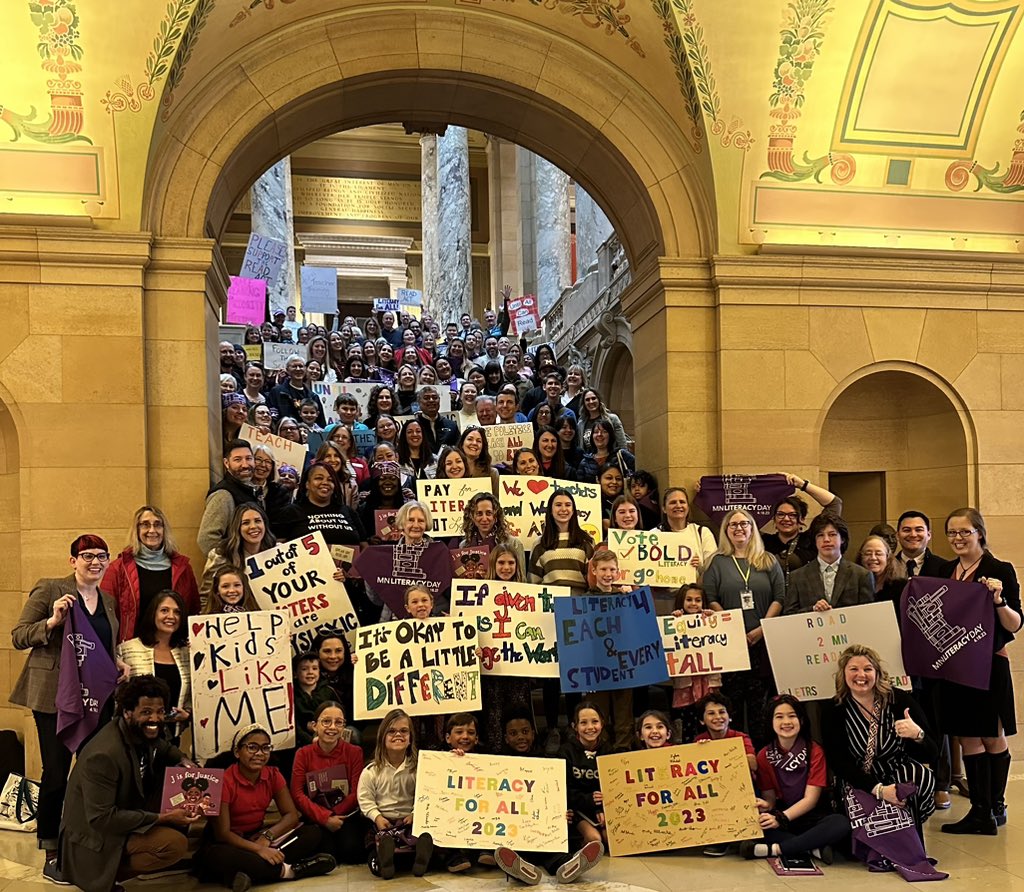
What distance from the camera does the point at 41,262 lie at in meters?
8.09

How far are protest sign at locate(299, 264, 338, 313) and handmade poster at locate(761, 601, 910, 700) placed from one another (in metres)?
14.1

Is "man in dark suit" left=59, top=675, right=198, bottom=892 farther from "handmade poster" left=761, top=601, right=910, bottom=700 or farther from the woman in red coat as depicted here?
"handmade poster" left=761, top=601, right=910, bottom=700

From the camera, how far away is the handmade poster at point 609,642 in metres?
6.55

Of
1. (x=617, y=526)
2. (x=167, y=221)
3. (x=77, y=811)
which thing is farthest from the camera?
(x=167, y=221)

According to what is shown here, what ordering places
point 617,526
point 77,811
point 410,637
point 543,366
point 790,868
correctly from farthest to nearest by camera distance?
1. point 543,366
2. point 617,526
3. point 410,637
4. point 790,868
5. point 77,811

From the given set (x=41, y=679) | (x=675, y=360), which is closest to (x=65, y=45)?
(x=41, y=679)

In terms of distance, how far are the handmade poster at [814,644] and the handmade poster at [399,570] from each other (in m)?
2.22

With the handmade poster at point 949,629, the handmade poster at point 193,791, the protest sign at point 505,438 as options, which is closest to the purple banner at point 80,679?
the handmade poster at point 193,791

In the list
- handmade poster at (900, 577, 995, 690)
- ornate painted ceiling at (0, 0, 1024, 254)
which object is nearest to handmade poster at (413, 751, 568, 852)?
handmade poster at (900, 577, 995, 690)

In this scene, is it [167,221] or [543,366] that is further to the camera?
[543,366]

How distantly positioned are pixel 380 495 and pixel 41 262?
10.5 feet

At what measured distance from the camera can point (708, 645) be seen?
22.4ft

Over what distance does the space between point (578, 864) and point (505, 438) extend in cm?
459

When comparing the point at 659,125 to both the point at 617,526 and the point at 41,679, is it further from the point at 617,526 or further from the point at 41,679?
the point at 41,679
